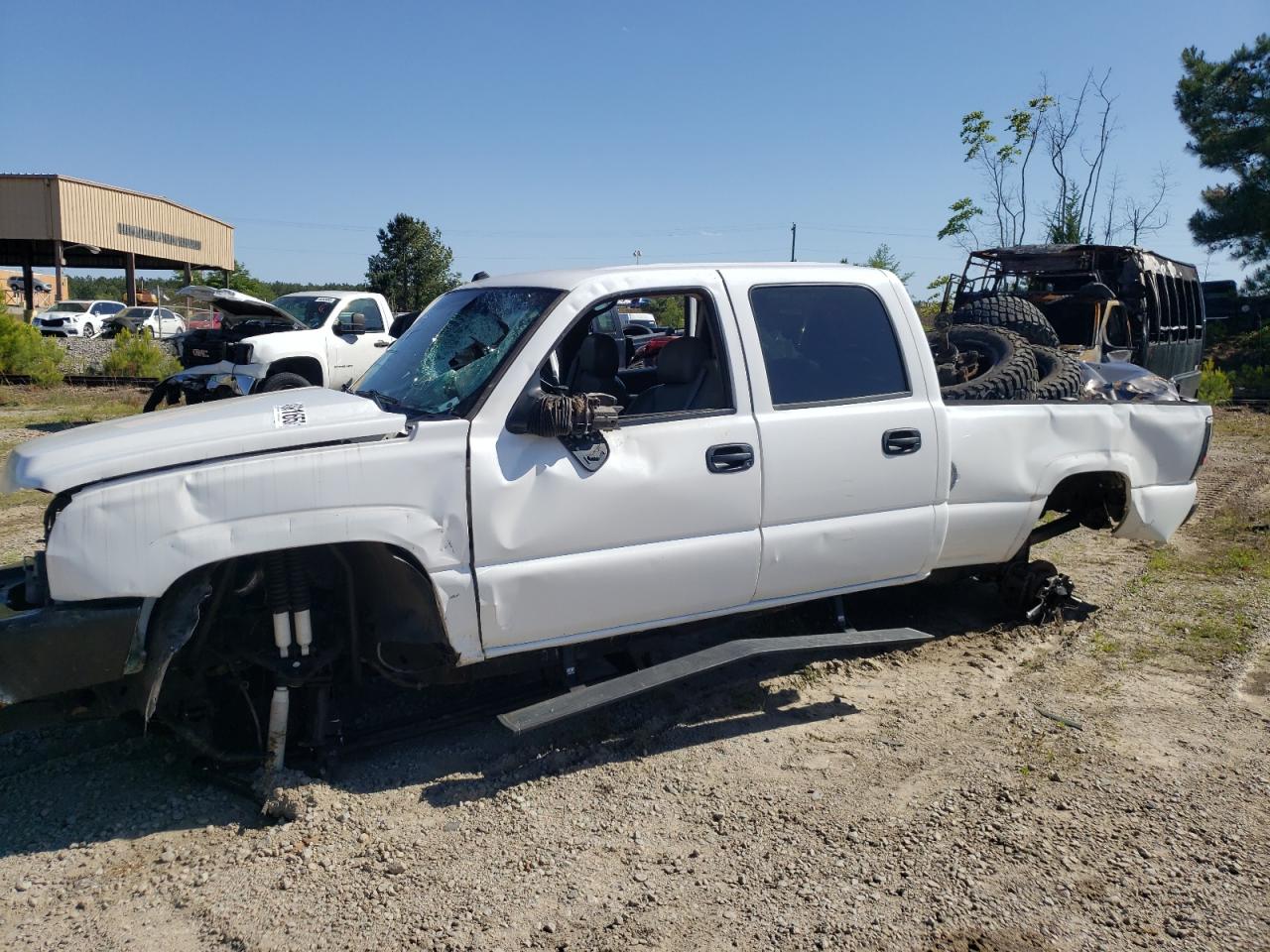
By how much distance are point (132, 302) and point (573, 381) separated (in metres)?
42.7

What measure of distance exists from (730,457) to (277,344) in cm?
987

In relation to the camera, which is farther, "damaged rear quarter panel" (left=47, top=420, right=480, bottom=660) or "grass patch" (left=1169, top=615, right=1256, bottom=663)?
"grass patch" (left=1169, top=615, right=1256, bottom=663)

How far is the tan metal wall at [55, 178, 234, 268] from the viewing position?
120 ft

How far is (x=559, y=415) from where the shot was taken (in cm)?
376

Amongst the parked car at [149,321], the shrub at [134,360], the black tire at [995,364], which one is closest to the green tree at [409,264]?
the parked car at [149,321]

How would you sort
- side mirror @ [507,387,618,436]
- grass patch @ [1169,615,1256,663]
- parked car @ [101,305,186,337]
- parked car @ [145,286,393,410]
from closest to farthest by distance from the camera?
side mirror @ [507,387,618,436] < grass patch @ [1169,615,1256,663] < parked car @ [145,286,393,410] < parked car @ [101,305,186,337]

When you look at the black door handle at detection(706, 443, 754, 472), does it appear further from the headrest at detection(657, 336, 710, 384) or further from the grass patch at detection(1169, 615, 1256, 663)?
the grass patch at detection(1169, 615, 1256, 663)

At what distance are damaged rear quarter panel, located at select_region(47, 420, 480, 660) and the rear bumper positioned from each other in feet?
0.21

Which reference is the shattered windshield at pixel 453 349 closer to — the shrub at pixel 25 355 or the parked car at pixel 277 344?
the parked car at pixel 277 344

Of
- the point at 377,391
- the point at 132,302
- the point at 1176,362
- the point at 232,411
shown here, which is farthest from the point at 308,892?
the point at 132,302

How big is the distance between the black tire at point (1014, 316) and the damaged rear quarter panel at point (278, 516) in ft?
18.7

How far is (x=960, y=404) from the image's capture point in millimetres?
4926

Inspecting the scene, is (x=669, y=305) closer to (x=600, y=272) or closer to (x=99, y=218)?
(x=600, y=272)

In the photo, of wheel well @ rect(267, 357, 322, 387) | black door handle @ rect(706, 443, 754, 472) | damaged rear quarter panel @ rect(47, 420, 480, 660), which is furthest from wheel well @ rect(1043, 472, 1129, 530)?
wheel well @ rect(267, 357, 322, 387)
